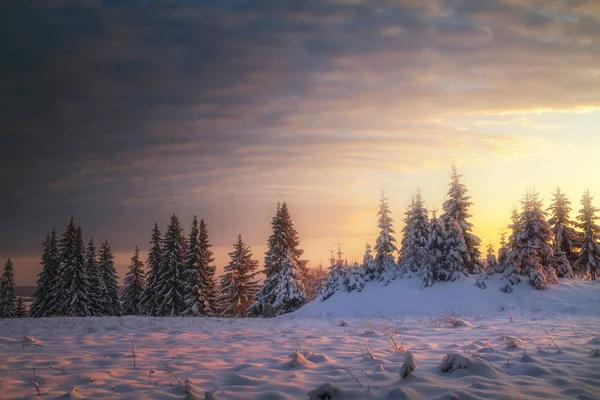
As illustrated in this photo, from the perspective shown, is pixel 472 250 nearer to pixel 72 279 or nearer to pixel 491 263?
pixel 491 263

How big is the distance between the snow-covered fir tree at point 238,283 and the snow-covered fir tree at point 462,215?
2253 centimetres

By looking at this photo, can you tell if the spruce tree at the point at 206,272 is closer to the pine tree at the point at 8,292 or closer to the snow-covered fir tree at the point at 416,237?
the snow-covered fir tree at the point at 416,237

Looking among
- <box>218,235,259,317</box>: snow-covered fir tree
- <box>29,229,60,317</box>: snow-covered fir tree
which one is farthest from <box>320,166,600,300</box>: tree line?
<box>29,229,60,317</box>: snow-covered fir tree

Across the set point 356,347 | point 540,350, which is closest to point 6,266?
point 356,347

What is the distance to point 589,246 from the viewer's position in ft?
100

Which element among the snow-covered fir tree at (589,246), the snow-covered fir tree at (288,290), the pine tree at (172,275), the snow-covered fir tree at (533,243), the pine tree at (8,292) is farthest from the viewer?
the pine tree at (8,292)

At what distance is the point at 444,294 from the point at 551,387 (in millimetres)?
20935

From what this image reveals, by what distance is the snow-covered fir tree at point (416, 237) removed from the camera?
2866cm

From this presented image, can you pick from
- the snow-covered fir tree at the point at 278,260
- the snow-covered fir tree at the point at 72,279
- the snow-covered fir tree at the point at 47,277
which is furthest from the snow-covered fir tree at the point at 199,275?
the snow-covered fir tree at the point at 47,277

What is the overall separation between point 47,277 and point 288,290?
29.5m

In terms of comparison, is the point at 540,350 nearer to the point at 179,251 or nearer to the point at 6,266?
the point at 179,251

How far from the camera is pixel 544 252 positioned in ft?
81.7

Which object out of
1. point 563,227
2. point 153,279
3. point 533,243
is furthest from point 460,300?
point 153,279

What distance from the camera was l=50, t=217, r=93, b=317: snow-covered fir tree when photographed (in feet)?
125
